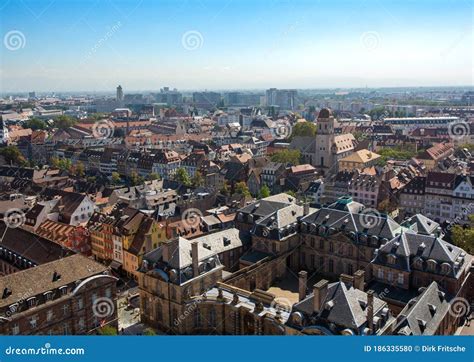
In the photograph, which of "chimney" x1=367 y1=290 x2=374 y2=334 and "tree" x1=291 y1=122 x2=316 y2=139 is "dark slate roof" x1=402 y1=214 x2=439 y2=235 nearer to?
"chimney" x1=367 y1=290 x2=374 y2=334

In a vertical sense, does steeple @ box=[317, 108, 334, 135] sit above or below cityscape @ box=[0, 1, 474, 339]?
above

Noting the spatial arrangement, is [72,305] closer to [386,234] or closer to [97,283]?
[97,283]

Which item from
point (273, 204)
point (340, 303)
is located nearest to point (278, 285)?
point (273, 204)

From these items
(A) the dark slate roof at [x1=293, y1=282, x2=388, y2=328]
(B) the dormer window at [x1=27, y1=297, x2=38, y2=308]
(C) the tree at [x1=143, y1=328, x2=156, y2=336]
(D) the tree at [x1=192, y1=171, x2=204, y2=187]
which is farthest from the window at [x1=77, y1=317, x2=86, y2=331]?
(D) the tree at [x1=192, y1=171, x2=204, y2=187]

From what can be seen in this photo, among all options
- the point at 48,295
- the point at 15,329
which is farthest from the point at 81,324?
the point at 15,329

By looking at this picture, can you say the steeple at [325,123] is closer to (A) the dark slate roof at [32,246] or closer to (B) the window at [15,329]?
(A) the dark slate roof at [32,246]

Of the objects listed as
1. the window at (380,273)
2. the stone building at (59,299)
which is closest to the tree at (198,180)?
the stone building at (59,299)
